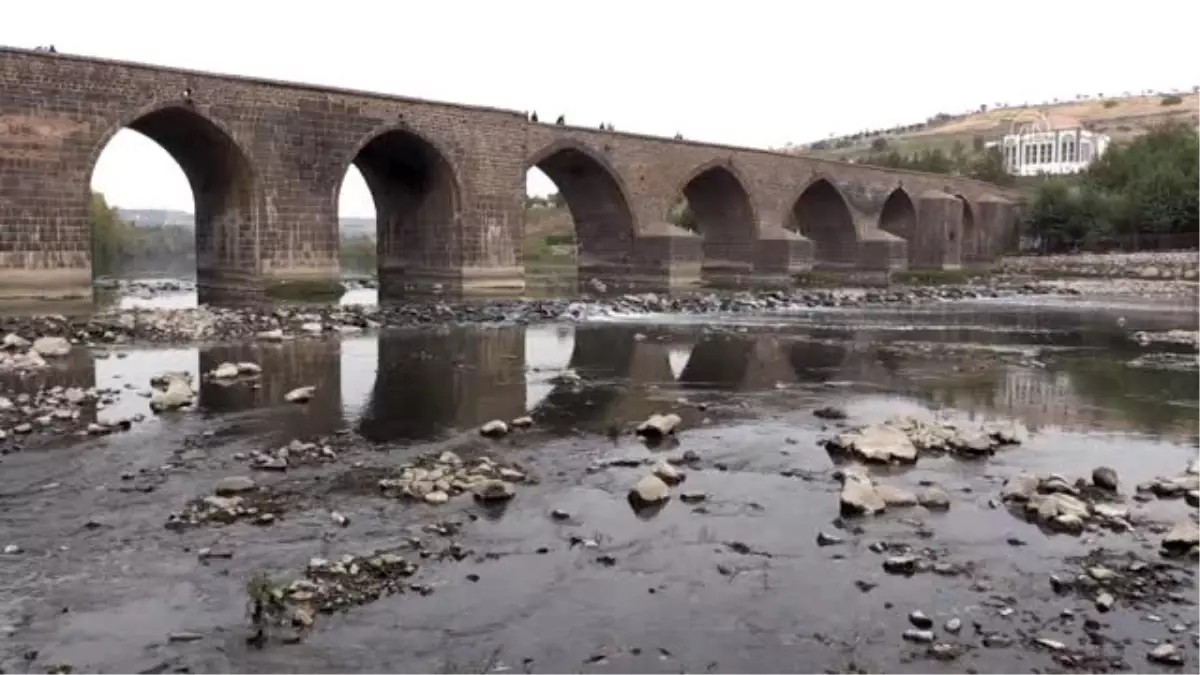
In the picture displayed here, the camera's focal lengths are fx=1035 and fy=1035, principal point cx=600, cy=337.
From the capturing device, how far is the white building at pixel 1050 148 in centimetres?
12188

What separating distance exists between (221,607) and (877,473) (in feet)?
17.6

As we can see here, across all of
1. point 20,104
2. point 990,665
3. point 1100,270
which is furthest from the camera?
point 1100,270

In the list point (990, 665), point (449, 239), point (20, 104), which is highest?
point (20, 104)

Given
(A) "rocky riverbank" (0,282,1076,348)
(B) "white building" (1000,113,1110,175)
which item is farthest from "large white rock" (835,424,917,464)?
(B) "white building" (1000,113,1110,175)

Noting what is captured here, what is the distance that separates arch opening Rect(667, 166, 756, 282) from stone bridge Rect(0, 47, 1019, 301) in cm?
9

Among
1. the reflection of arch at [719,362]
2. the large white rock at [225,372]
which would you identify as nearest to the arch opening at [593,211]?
the reflection of arch at [719,362]

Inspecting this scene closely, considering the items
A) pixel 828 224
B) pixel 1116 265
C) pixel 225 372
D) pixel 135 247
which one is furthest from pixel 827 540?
pixel 135 247

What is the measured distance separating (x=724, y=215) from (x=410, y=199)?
1841 cm

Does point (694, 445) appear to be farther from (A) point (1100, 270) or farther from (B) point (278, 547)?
(A) point (1100, 270)

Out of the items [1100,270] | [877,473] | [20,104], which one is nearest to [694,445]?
[877,473]

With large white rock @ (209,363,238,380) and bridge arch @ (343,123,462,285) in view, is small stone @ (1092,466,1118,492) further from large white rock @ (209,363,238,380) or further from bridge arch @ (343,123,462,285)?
bridge arch @ (343,123,462,285)

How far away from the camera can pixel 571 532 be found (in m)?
6.88

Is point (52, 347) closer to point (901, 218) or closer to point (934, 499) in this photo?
point (934, 499)

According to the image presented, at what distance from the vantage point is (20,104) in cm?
2334
